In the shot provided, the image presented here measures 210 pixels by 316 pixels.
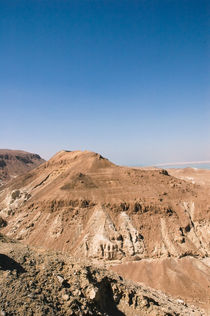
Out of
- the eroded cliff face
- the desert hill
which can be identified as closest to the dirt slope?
the eroded cliff face

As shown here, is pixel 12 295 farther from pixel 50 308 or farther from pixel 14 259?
pixel 14 259

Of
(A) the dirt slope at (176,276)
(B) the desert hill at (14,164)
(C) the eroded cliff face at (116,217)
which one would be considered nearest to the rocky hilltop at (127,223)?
(C) the eroded cliff face at (116,217)

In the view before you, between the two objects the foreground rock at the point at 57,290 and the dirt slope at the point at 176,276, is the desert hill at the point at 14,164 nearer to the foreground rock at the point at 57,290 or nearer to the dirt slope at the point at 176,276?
the dirt slope at the point at 176,276

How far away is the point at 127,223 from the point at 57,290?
24.4 metres

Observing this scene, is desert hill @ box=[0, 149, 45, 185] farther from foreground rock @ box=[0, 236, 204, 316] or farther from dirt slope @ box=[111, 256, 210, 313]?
foreground rock @ box=[0, 236, 204, 316]

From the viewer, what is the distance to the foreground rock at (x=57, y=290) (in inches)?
342

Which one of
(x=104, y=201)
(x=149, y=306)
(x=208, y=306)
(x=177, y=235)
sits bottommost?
(x=208, y=306)

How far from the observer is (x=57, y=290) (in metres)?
10.2

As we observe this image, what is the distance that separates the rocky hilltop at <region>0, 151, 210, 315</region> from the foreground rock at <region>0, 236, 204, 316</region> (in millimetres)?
14767

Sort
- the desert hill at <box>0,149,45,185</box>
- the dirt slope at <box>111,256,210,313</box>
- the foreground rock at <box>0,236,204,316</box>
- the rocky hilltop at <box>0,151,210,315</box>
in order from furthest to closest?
the desert hill at <box>0,149,45,185</box>, the rocky hilltop at <box>0,151,210,315</box>, the dirt slope at <box>111,256,210,313</box>, the foreground rock at <box>0,236,204,316</box>

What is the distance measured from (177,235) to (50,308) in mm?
28060

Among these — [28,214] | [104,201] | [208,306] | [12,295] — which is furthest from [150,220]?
[12,295]

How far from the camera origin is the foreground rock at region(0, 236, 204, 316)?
869 cm

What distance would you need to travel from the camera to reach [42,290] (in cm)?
980
